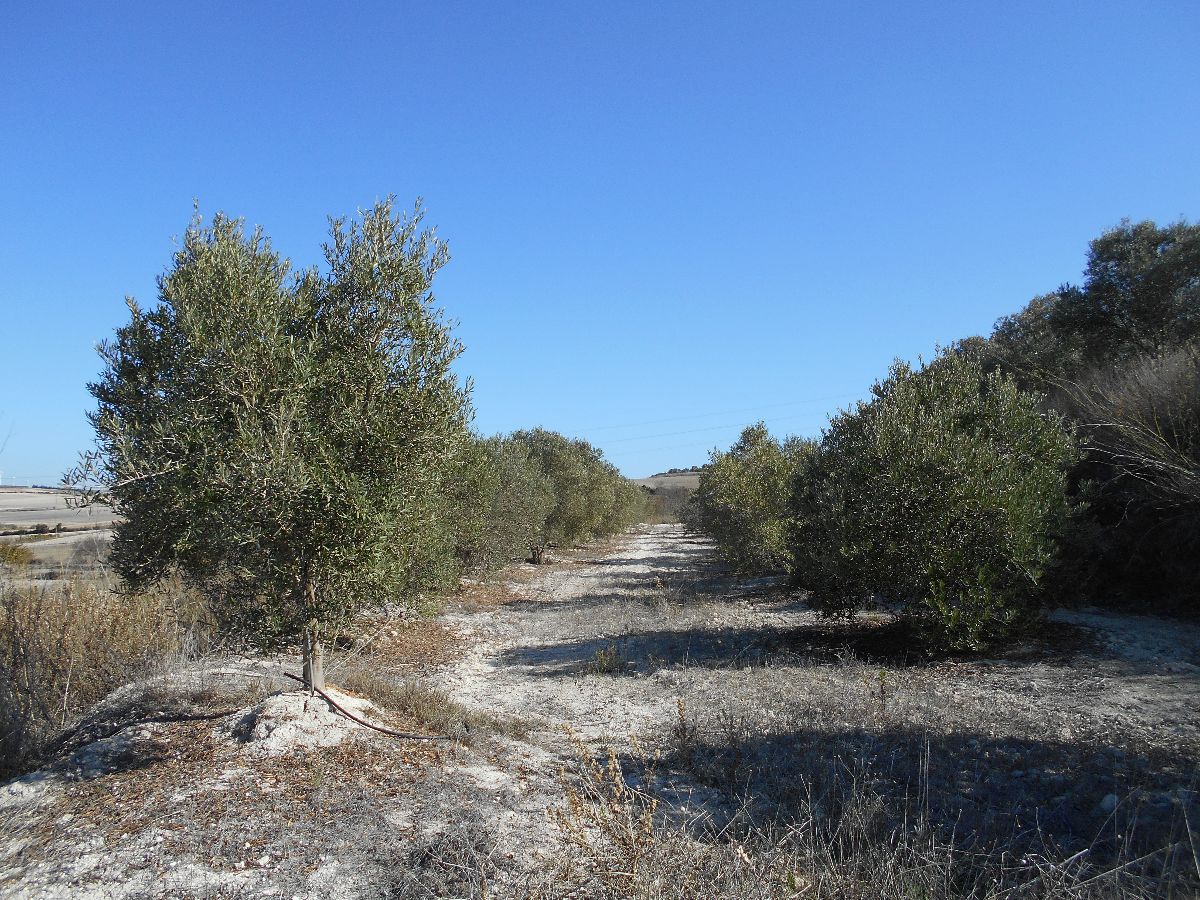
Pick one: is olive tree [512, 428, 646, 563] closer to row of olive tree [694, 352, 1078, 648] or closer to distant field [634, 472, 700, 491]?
row of olive tree [694, 352, 1078, 648]

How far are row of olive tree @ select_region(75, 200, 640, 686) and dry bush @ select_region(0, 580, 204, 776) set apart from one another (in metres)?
1.76

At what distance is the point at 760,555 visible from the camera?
2352 centimetres

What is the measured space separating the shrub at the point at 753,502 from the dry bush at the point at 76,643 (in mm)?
15836

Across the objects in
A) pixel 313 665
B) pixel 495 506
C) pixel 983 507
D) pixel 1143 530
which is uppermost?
pixel 495 506

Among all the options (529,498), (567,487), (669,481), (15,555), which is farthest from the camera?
(669,481)

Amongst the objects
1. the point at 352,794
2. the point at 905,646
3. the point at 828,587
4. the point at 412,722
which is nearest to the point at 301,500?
the point at 352,794

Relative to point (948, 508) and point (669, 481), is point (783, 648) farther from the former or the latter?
point (669, 481)

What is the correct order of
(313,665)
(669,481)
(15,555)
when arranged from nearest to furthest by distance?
1. (313,665)
2. (15,555)
3. (669,481)

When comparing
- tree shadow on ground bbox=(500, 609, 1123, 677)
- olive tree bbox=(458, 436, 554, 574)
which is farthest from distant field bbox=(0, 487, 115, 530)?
tree shadow on ground bbox=(500, 609, 1123, 677)

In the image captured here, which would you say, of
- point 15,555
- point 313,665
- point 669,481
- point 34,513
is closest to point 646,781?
point 313,665

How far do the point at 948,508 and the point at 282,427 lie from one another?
9.52 metres

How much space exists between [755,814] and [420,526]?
458 centimetres

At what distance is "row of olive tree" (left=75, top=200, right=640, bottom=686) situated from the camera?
20.9 feet

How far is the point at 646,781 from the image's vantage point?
6.66m
